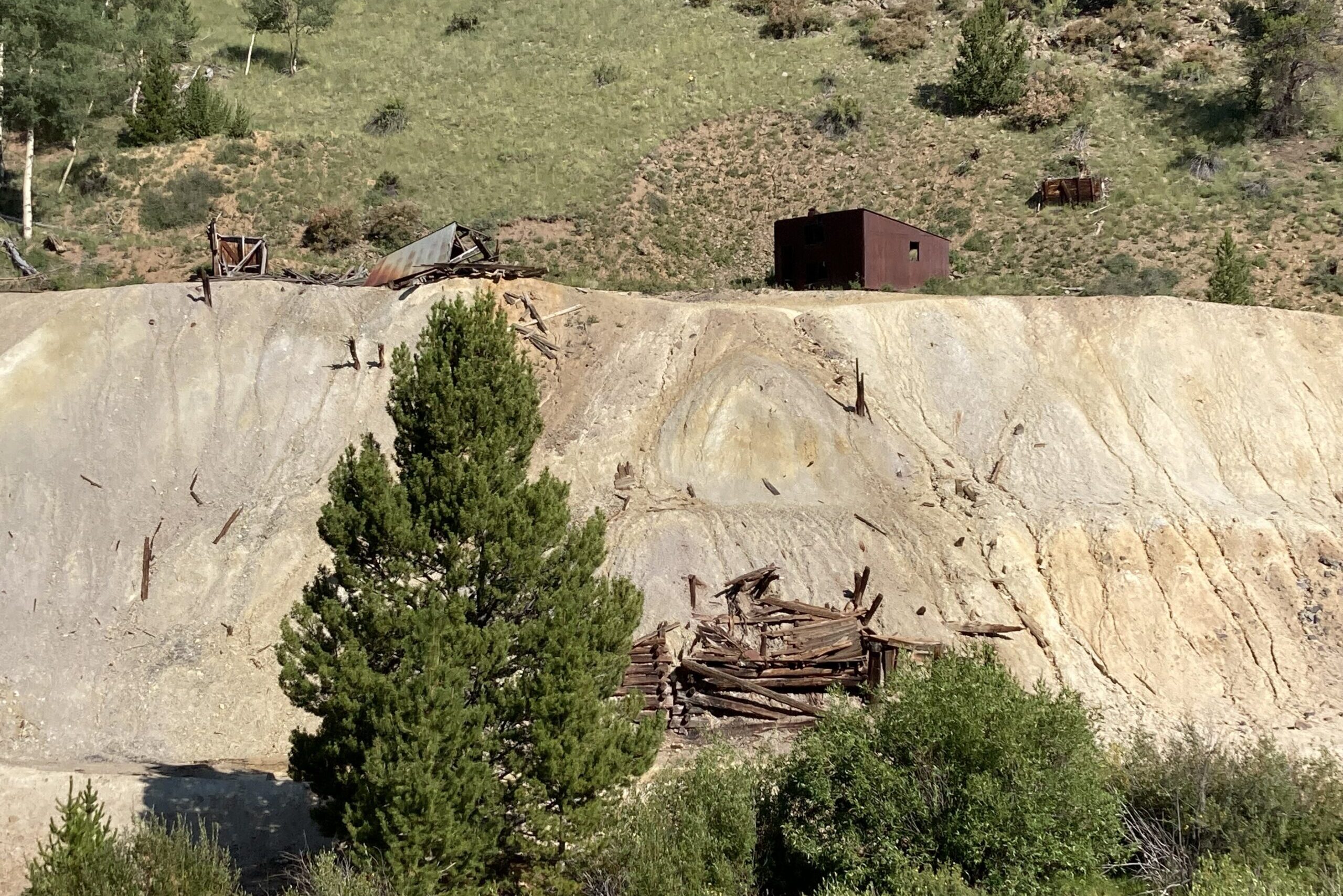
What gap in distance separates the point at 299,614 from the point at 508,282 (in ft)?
66.7

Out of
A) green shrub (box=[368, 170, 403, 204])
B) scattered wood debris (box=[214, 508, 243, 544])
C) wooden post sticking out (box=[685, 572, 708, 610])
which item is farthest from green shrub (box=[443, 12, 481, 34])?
wooden post sticking out (box=[685, 572, 708, 610])

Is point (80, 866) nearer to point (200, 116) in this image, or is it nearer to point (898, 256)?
point (898, 256)

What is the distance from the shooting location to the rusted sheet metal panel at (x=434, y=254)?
3572cm

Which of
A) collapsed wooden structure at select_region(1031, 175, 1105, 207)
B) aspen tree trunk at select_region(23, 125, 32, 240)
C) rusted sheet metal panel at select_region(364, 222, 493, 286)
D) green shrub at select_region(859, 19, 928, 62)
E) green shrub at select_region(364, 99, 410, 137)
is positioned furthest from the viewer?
green shrub at select_region(859, 19, 928, 62)

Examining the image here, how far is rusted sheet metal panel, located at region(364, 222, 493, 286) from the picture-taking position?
35.7 meters

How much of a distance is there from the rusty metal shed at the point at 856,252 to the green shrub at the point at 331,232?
20.3 meters

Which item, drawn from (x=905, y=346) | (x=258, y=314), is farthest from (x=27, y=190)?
(x=905, y=346)

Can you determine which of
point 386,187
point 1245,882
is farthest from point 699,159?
point 1245,882

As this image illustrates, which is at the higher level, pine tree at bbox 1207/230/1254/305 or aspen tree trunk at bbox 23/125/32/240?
aspen tree trunk at bbox 23/125/32/240

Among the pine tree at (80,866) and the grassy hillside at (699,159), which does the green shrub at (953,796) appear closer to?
the pine tree at (80,866)

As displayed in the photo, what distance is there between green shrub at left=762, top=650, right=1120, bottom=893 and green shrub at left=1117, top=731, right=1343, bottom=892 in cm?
155

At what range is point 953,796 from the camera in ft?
53.3

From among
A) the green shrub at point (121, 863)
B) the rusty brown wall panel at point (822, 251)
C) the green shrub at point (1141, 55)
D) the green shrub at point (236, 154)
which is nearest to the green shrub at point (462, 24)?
the green shrub at point (236, 154)

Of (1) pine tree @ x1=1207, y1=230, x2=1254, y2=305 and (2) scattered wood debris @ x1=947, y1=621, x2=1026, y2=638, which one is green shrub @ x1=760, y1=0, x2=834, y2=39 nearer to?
(1) pine tree @ x1=1207, y1=230, x2=1254, y2=305
